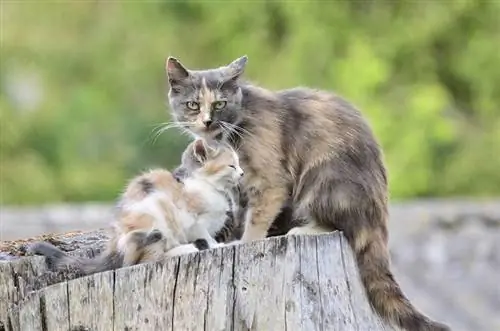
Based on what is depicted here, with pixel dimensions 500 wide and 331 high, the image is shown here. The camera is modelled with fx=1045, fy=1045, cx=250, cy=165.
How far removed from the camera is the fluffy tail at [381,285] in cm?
248

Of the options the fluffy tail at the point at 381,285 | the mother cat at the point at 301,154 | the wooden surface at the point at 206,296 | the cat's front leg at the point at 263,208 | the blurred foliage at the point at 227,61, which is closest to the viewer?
the wooden surface at the point at 206,296

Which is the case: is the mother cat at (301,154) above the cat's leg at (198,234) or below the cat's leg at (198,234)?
above

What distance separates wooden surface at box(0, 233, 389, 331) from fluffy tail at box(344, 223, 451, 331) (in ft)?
0.74

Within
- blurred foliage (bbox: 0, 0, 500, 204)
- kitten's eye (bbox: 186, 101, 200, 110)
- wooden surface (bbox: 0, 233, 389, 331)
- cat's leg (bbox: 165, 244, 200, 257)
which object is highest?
A: blurred foliage (bbox: 0, 0, 500, 204)

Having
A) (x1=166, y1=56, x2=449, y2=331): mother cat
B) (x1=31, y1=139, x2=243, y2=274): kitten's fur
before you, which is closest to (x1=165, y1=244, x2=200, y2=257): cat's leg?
(x1=31, y1=139, x2=243, y2=274): kitten's fur

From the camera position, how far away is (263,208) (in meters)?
2.78

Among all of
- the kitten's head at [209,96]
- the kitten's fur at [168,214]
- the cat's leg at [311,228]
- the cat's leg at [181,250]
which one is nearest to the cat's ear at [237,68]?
the kitten's head at [209,96]

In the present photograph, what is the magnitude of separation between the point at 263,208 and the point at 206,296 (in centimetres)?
63

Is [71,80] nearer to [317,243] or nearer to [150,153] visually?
[150,153]

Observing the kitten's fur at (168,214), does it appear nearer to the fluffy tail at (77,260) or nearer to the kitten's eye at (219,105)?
the fluffy tail at (77,260)

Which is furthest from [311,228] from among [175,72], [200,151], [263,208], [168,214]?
[175,72]

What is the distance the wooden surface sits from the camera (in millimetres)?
2178

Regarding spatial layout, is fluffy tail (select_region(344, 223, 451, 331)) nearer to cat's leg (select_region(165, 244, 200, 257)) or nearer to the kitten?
the kitten

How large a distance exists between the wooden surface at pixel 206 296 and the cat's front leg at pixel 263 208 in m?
0.49
